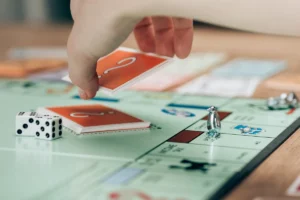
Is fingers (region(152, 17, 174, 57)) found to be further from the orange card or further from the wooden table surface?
the wooden table surface

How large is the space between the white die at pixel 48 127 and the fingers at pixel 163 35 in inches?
12.7

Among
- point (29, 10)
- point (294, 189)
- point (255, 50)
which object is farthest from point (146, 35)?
point (29, 10)

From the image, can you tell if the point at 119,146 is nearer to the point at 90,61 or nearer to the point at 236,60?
the point at 90,61

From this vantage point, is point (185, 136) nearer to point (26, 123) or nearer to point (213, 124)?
point (213, 124)

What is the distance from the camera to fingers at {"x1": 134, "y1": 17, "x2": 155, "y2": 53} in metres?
1.59

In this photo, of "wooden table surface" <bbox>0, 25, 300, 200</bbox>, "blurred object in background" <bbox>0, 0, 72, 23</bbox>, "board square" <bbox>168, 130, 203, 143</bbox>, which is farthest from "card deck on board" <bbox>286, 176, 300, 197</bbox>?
"blurred object in background" <bbox>0, 0, 72, 23</bbox>

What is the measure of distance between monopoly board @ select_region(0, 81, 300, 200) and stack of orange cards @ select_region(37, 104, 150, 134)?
0.02 m

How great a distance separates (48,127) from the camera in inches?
52.3

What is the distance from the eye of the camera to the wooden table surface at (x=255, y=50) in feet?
3.48

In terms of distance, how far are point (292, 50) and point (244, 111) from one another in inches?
41.8

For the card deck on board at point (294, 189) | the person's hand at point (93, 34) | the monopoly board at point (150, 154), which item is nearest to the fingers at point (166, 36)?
the monopoly board at point (150, 154)

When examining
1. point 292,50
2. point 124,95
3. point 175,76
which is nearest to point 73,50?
point 124,95

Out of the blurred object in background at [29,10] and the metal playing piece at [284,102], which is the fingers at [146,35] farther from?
the blurred object in background at [29,10]

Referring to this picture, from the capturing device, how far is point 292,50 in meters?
2.59
